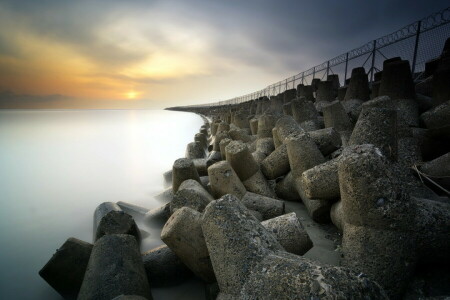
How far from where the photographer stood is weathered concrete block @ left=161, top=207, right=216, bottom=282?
229 centimetres

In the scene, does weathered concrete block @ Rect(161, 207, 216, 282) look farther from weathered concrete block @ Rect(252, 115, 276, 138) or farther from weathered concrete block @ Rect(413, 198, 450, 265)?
weathered concrete block @ Rect(252, 115, 276, 138)

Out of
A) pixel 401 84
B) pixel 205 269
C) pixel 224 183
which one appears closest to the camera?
pixel 205 269

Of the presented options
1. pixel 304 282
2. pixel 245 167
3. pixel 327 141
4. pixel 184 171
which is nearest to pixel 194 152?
pixel 184 171

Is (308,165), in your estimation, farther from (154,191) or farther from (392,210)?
(154,191)

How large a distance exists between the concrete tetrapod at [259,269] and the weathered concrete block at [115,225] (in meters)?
1.54

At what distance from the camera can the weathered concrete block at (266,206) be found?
327 centimetres

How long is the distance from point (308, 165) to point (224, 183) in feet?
4.01

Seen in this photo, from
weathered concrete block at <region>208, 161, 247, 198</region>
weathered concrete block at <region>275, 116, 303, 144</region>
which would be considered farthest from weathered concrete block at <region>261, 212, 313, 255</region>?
weathered concrete block at <region>275, 116, 303, 144</region>

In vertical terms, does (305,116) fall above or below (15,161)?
above

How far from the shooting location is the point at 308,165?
3564 millimetres

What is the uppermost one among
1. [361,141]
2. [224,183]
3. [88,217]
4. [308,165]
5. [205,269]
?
[361,141]

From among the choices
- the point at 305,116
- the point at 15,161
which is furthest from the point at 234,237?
the point at 15,161

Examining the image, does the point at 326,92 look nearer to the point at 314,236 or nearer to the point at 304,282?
the point at 314,236

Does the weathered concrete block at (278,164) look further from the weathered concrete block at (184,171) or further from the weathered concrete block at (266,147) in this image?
the weathered concrete block at (184,171)
